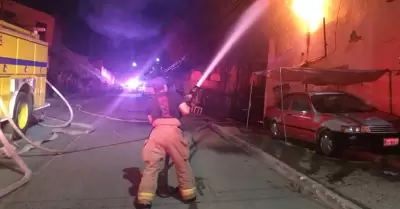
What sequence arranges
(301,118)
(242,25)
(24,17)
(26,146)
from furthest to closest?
(242,25), (24,17), (301,118), (26,146)

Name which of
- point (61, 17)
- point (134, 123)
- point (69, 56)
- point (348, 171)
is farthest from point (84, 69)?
point (348, 171)

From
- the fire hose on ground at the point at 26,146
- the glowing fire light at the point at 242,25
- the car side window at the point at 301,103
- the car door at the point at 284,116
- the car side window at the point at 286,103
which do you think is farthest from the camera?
the glowing fire light at the point at 242,25

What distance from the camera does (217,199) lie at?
5504mm

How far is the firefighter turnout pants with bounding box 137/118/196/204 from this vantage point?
4965mm

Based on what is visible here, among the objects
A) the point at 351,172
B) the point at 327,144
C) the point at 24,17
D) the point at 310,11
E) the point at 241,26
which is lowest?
the point at 351,172

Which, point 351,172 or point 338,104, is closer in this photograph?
point 351,172

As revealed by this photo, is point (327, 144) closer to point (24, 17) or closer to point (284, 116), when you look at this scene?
point (284, 116)

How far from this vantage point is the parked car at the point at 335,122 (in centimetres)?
835

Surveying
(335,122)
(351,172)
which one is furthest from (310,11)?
(351,172)

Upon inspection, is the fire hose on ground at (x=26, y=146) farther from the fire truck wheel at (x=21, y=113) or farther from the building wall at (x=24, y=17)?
the building wall at (x=24, y=17)

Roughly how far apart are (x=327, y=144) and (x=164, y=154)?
495 cm

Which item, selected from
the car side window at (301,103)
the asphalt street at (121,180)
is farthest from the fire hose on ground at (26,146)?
the car side window at (301,103)

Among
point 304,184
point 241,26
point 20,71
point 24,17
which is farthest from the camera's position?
point 241,26

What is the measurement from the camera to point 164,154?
515 centimetres
